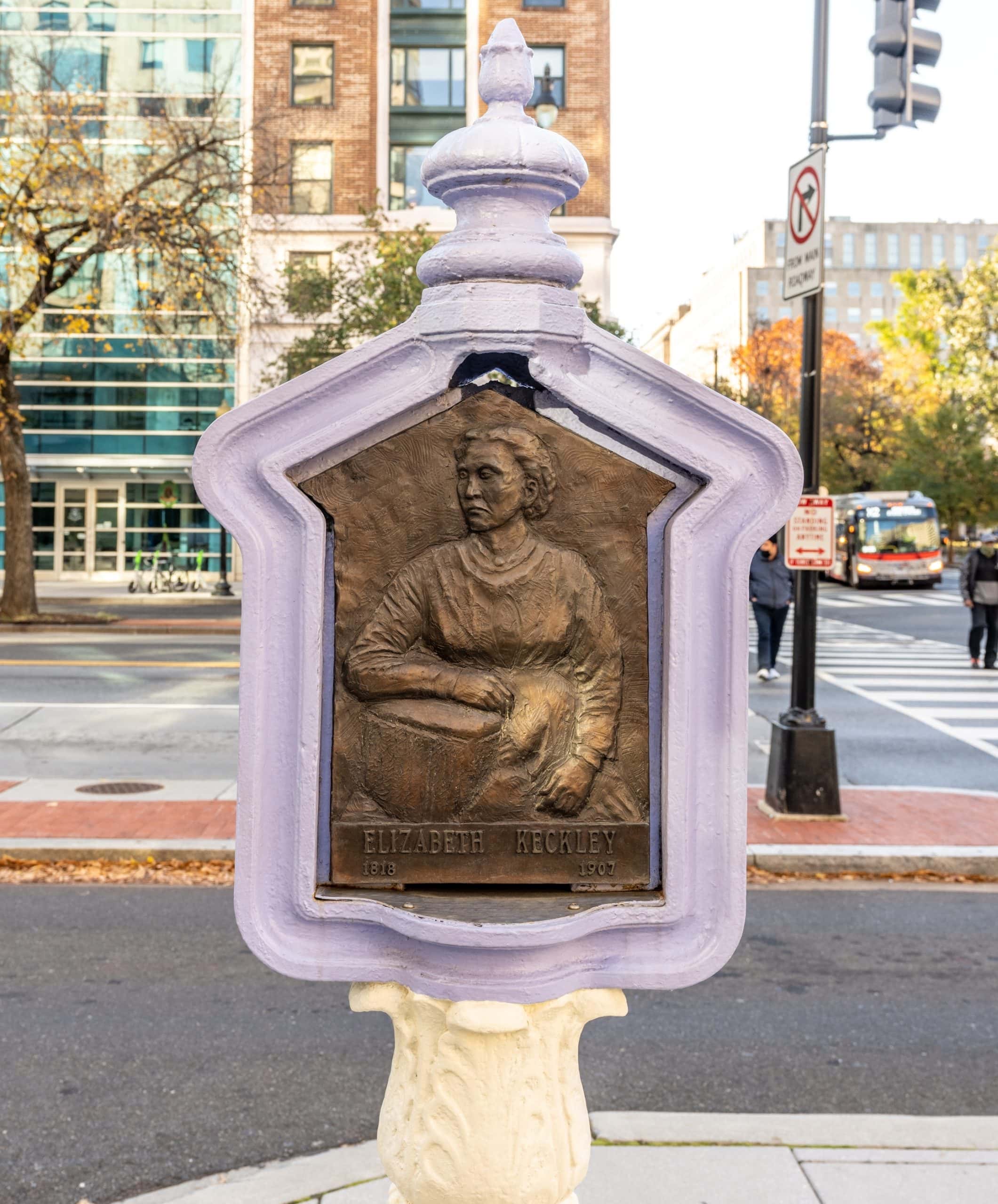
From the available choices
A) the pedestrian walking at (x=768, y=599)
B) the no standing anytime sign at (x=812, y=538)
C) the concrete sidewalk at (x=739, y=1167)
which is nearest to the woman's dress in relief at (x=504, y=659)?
the concrete sidewalk at (x=739, y=1167)

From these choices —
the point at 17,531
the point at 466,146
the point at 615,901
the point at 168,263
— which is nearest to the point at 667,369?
the point at 466,146

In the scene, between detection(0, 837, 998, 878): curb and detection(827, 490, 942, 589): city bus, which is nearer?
detection(0, 837, 998, 878): curb

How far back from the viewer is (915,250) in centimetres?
12750

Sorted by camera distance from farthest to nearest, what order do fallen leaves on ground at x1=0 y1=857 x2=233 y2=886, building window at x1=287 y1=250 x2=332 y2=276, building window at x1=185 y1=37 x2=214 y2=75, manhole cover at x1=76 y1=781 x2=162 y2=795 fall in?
1. building window at x1=185 y1=37 x2=214 y2=75
2. building window at x1=287 y1=250 x2=332 y2=276
3. manhole cover at x1=76 y1=781 x2=162 y2=795
4. fallen leaves on ground at x1=0 y1=857 x2=233 y2=886

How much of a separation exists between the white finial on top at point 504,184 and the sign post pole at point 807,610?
5751mm

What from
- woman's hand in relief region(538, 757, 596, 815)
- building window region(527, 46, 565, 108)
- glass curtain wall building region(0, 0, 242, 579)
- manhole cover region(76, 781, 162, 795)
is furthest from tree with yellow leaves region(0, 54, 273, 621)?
woman's hand in relief region(538, 757, 596, 815)

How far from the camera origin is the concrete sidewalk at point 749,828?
24.6 feet

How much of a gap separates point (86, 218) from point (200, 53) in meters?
15.8

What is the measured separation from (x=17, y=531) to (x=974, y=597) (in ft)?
54.1

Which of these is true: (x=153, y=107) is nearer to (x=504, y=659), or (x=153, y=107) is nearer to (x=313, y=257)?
(x=313, y=257)

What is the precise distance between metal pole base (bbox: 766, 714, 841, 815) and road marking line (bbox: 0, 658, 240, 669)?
9718 millimetres

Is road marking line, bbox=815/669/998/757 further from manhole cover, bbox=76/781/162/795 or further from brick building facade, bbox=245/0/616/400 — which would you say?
brick building facade, bbox=245/0/616/400

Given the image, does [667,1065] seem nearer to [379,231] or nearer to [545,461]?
[545,461]

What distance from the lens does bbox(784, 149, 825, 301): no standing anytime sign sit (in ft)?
27.2
